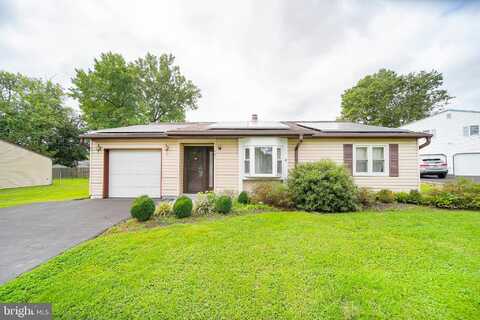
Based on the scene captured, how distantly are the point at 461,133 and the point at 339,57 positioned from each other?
1485 centimetres

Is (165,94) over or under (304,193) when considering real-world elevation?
over

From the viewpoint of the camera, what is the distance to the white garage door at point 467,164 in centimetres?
1532

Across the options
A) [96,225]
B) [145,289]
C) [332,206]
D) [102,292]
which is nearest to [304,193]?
[332,206]

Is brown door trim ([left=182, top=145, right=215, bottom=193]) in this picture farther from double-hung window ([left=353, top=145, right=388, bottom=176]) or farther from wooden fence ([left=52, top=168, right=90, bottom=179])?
wooden fence ([left=52, top=168, right=90, bottom=179])

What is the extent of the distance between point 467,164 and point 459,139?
2.29 m

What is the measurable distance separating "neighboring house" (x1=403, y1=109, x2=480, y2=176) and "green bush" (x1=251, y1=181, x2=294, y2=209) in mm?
20650

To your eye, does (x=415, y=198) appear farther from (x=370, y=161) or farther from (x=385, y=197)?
(x=370, y=161)

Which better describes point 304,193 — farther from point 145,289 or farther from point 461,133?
point 461,133

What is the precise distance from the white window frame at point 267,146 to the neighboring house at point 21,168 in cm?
1926

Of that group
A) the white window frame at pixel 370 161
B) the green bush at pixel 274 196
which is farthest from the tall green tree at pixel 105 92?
the white window frame at pixel 370 161

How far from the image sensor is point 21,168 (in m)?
14.9

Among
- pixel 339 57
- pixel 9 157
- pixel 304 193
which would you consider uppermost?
pixel 339 57

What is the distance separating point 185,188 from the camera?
8492mm

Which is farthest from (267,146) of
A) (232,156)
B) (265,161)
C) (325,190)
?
(325,190)
